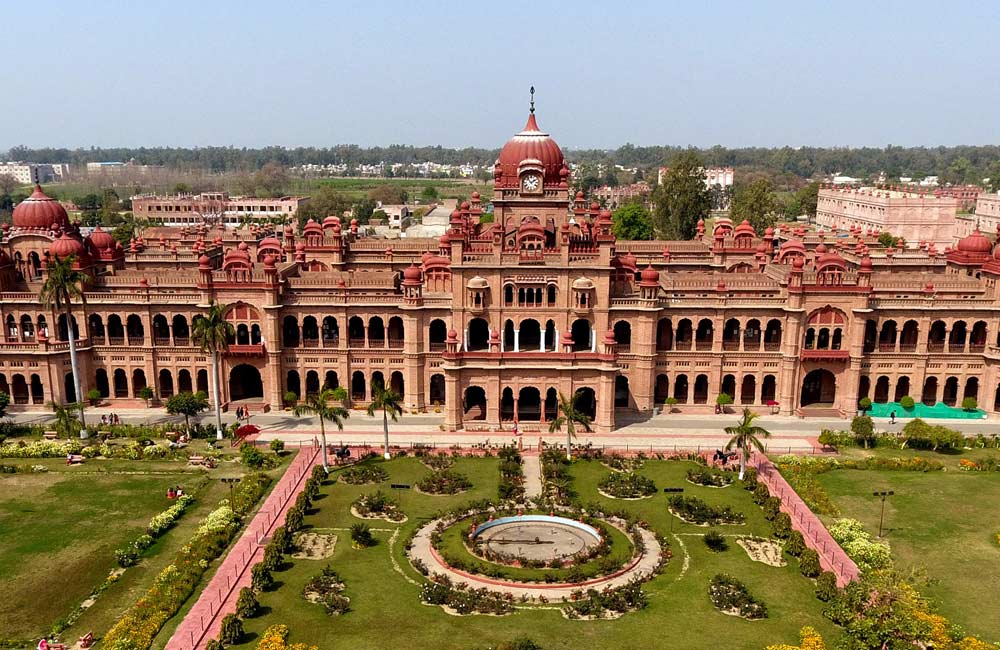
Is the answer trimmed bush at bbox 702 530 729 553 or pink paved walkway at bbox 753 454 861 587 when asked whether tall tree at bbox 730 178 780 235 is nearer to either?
pink paved walkway at bbox 753 454 861 587

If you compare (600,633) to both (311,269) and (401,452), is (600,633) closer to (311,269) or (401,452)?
(401,452)

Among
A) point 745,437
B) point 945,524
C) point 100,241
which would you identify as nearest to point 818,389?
point 745,437

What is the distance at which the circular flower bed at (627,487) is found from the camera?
44.2 meters

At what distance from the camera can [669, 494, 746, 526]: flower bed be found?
41.0 metres

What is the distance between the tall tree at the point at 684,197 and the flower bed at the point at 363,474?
84.4 m

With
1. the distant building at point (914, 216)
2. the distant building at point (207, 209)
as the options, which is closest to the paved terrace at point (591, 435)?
the distant building at point (914, 216)

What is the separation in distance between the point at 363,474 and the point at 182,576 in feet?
44.6

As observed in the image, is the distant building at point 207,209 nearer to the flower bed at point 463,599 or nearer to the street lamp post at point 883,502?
the flower bed at point 463,599

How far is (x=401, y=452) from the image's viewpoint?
50406 mm

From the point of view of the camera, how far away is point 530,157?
6203 centimetres

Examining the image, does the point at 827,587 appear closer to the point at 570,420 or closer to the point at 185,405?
the point at 570,420

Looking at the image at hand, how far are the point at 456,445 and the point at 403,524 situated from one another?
11221mm

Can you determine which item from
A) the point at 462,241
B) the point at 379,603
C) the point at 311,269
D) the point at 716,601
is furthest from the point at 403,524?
the point at 311,269

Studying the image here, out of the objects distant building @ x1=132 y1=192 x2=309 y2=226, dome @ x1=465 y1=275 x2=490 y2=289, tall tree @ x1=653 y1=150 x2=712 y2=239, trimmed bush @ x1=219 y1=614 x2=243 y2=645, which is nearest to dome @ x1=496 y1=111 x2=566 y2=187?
dome @ x1=465 y1=275 x2=490 y2=289
